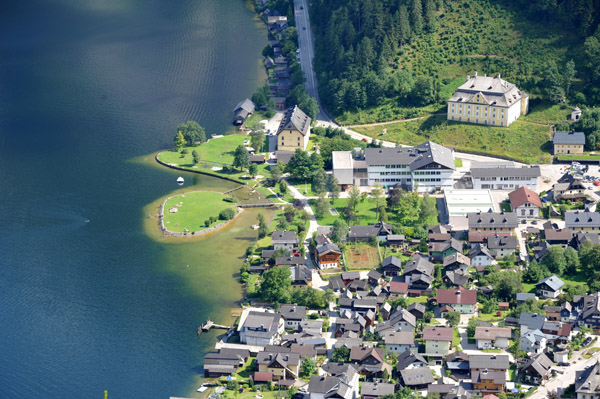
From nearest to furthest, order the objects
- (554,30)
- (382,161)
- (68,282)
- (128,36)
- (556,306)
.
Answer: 1. (556,306)
2. (68,282)
3. (382,161)
4. (554,30)
5. (128,36)

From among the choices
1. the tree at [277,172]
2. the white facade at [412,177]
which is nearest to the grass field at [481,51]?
the white facade at [412,177]

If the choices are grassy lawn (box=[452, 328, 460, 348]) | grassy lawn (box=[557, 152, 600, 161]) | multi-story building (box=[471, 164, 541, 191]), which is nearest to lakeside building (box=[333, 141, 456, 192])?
multi-story building (box=[471, 164, 541, 191])

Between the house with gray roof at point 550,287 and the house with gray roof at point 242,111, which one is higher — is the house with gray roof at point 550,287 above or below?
below

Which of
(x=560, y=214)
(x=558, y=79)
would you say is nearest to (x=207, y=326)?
(x=560, y=214)

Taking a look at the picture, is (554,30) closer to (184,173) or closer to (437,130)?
(437,130)

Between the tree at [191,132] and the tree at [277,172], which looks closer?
the tree at [277,172]

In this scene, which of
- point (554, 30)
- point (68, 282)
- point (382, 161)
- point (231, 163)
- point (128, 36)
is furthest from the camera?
point (128, 36)

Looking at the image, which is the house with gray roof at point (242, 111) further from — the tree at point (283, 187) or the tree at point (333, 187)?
the tree at point (333, 187)
